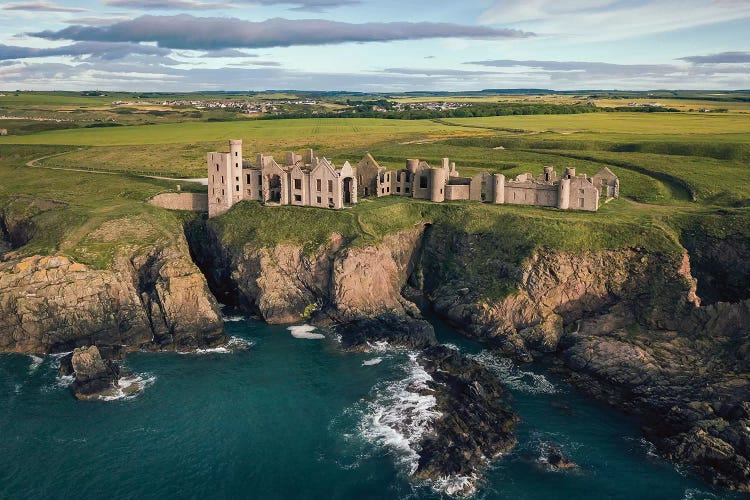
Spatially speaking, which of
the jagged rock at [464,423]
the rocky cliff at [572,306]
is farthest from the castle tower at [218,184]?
the jagged rock at [464,423]

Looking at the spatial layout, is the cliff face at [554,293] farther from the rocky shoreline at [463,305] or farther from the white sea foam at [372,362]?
the white sea foam at [372,362]

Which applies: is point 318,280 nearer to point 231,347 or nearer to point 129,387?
point 231,347

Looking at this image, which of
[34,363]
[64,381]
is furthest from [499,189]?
[34,363]

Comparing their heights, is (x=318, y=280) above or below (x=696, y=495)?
above

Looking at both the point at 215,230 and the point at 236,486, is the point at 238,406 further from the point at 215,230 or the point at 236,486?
the point at 215,230

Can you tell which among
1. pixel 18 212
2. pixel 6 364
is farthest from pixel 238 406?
pixel 18 212

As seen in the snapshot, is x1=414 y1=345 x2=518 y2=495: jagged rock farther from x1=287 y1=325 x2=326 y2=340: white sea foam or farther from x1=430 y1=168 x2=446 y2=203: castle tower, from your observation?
x1=430 y1=168 x2=446 y2=203: castle tower
